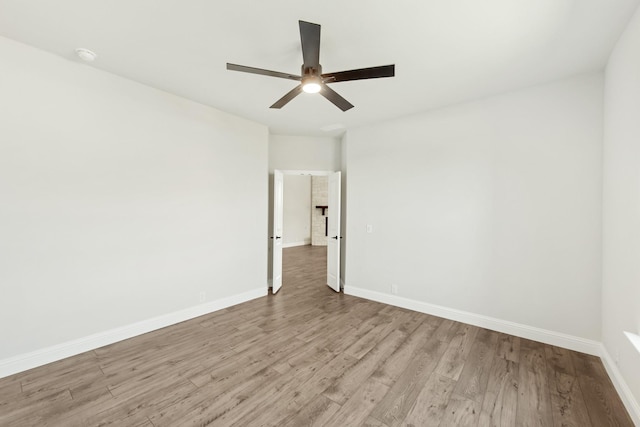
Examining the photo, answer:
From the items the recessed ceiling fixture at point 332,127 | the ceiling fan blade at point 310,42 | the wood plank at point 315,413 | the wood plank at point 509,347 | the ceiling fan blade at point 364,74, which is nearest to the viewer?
the ceiling fan blade at point 310,42

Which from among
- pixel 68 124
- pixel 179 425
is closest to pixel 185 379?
pixel 179 425

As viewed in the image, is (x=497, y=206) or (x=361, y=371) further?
(x=497, y=206)

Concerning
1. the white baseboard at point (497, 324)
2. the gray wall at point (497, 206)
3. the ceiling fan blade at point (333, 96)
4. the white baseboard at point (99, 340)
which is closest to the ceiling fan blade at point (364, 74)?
the ceiling fan blade at point (333, 96)

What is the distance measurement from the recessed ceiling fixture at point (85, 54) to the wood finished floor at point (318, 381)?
2.94 metres

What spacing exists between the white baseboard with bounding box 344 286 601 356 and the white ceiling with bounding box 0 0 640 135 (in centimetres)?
282

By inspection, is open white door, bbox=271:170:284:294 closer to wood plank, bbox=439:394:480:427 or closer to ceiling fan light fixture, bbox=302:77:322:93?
ceiling fan light fixture, bbox=302:77:322:93

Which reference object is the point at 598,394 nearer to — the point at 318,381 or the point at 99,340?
the point at 318,381

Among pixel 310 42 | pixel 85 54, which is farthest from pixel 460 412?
pixel 85 54

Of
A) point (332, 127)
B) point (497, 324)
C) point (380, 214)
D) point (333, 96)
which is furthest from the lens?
point (332, 127)

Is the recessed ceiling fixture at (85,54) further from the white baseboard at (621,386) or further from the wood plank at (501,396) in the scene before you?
the white baseboard at (621,386)

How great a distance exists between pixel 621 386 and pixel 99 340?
15.9 ft

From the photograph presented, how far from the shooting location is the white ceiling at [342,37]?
1.86m

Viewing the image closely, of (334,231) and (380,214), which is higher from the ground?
(380,214)

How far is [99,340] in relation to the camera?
2.74 meters
